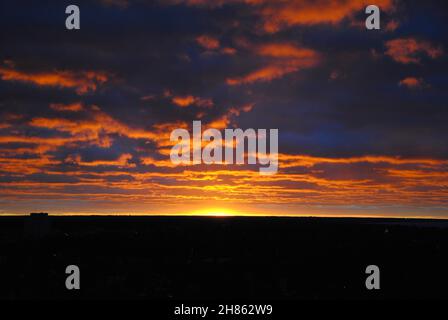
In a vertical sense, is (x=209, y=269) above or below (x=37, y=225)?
below

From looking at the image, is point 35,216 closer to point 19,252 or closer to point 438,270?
point 19,252

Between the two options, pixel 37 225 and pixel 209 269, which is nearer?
pixel 209 269

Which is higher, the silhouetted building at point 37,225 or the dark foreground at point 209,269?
the silhouetted building at point 37,225

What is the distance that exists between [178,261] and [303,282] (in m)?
8.99

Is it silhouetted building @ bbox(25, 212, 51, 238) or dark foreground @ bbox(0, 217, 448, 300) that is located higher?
silhouetted building @ bbox(25, 212, 51, 238)

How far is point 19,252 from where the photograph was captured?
33.6m

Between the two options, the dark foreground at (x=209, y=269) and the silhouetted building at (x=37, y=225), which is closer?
the dark foreground at (x=209, y=269)

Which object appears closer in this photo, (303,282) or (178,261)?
(303,282)

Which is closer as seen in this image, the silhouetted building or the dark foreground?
the dark foreground
